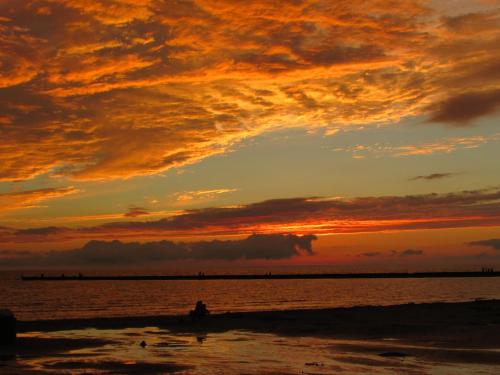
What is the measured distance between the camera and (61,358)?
23.0m

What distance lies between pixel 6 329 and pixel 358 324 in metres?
20.3

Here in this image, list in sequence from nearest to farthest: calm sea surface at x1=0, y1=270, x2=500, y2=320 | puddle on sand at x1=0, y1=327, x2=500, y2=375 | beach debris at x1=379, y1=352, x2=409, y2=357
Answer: puddle on sand at x1=0, y1=327, x2=500, y2=375
beach debris at x1=379, y1=352, x2=409, y2=357
calm sea surface at x1=0, y1=270, x2=500, y2=320

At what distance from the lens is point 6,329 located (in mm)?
26266

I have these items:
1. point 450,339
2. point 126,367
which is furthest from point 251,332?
point 126,367

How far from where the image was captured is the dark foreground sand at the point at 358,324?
99.6ft

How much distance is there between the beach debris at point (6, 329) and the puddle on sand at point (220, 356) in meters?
1.97

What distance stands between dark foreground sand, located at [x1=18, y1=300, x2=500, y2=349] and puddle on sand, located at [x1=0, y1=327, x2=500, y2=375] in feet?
9.18

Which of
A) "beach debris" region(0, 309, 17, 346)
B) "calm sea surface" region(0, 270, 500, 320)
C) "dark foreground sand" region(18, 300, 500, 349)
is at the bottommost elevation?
"calm sea surface" region(0, 270, 500, 320)

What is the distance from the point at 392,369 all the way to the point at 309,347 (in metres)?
6.79

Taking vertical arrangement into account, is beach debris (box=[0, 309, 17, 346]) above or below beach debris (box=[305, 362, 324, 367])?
above

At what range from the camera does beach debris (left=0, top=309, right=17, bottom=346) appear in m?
26.2

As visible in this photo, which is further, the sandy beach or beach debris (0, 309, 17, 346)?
beach debris (0, 309, 17, 346)

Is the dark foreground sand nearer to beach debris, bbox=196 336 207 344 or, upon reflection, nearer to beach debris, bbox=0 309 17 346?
beach debris, bbox=196 336 207 344

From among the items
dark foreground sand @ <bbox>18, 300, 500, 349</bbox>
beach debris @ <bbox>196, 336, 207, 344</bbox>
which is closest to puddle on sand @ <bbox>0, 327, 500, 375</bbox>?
beach debris @ <bbox>196, 336, 207, 344</bbox>
